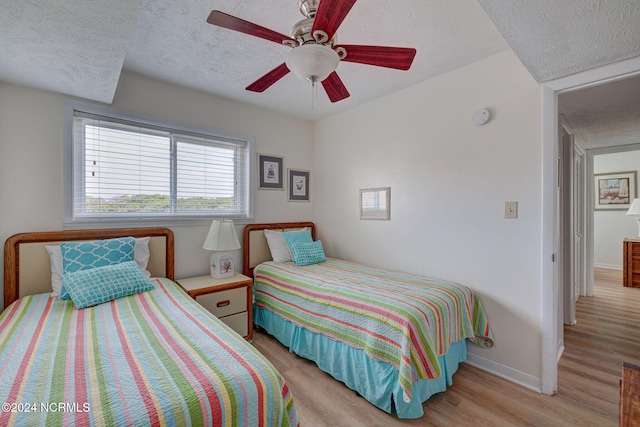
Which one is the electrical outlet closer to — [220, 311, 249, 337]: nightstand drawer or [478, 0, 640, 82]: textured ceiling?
[478, 0, 640, 82]: textured ceiling

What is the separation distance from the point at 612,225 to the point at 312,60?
7.25 m

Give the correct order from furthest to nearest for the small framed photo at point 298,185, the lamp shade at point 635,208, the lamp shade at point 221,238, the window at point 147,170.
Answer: the lamp shade at point 635,208, the small framed photo at point 298,185, the lamp shade at point 221,238, the window at point 147,170

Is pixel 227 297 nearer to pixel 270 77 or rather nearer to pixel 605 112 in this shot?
pixel 270 77

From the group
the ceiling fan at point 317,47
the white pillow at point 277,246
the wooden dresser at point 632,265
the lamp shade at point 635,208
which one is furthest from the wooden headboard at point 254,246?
the lamp shade at point 635,208

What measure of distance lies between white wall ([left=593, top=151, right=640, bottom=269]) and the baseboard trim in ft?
16.9

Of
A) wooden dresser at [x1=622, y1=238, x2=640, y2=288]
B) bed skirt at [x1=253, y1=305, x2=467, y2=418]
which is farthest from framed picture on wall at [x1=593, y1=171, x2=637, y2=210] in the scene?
bed skirt at [x1=253, y1=305, x2=467, y2=418]

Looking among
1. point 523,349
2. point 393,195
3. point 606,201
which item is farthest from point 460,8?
point 606,201

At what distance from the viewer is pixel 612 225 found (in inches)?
219

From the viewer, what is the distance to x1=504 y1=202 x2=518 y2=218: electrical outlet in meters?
2.10

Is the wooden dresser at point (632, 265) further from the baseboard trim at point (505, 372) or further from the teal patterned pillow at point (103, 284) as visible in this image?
the teal patterned pillow at point (103, 284)

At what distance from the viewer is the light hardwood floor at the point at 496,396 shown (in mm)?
1692

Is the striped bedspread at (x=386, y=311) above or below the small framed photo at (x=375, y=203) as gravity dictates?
below

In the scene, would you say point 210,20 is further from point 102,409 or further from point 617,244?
point 617,244

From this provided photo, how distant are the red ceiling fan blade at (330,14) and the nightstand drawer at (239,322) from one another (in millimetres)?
2279
